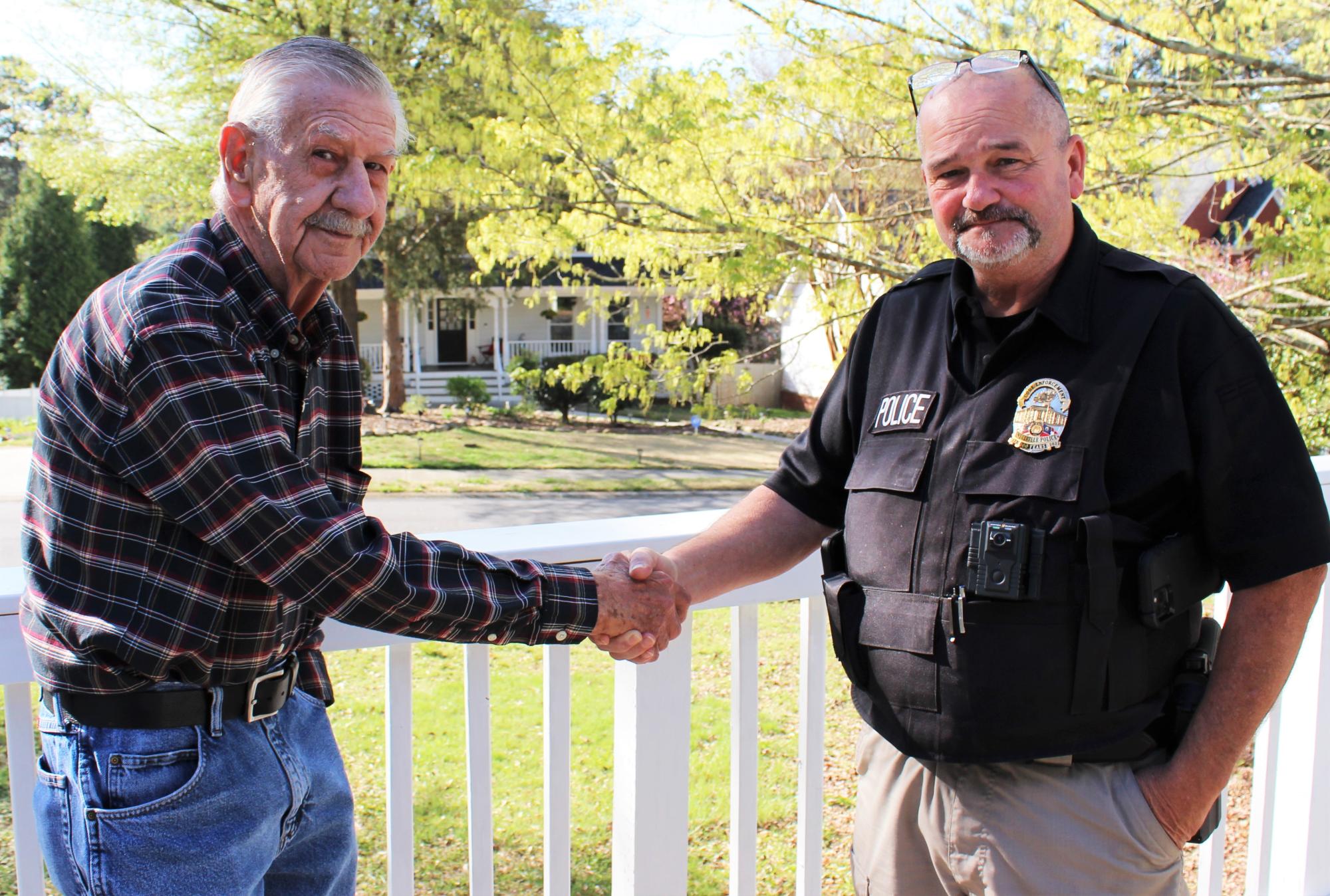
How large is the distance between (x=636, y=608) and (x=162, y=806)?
2.79 feet

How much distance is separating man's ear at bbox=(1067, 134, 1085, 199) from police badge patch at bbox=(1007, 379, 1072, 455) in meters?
0.42

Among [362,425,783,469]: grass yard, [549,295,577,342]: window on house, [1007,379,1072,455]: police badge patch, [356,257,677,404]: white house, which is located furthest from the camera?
[549,295,577,342]: window on house

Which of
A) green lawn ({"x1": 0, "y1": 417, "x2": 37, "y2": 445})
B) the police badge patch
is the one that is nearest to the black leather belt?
the police badge patch

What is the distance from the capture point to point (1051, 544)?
1665 millimetres

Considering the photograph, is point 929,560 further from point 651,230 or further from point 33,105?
point 33,105

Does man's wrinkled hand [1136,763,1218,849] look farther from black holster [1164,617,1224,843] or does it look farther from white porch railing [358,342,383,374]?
white porch railing [358,342,383,374]

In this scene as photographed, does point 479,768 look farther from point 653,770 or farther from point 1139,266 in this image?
point 1139,266

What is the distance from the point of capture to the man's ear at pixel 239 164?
1.64 metres

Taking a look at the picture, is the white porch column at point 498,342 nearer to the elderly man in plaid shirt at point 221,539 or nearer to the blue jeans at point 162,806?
the elderly man in plaid shirt at point 221,539

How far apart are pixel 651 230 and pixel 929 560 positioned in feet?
12.5

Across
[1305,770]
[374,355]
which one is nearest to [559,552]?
[1305,770]

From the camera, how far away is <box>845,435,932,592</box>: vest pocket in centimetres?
182

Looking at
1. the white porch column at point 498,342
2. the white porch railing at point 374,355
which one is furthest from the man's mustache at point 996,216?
the white porch railing at point 374,355

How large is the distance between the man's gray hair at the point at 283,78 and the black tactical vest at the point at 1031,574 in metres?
1.11
